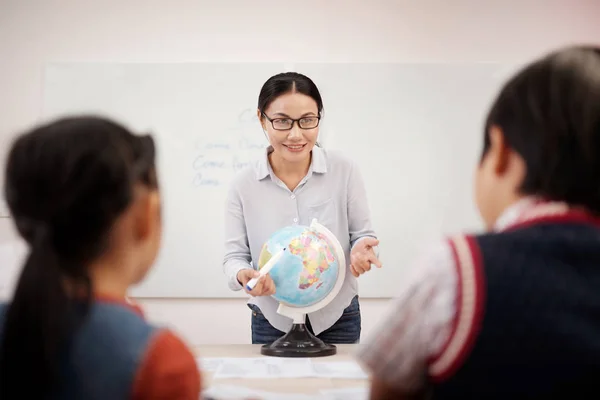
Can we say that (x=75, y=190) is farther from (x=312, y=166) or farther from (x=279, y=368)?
(x=312, y=166)

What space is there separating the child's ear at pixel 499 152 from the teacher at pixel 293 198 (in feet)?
3.73

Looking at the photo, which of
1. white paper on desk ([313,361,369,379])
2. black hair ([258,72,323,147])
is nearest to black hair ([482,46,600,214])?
white paper on desk ([313,361,369,379])

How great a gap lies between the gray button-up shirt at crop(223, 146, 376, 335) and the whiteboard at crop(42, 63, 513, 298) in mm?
1498

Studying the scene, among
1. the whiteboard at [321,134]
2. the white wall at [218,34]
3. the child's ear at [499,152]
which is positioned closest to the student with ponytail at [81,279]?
the child's ear at [499,152]

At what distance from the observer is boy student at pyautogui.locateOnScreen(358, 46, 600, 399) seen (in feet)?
2.35

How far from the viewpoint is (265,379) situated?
4.55 feet

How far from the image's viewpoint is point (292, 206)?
6.85ft

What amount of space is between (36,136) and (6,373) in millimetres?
306

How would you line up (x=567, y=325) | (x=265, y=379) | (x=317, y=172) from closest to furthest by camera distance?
(x=567, y=325), (x=265, y=379), (x=317, y=172)

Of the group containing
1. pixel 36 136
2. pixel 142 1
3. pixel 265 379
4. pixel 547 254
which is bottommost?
pixel 265 379

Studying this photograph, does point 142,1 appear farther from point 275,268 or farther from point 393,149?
point 275,268

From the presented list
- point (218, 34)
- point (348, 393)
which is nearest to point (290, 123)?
point (348, 393)

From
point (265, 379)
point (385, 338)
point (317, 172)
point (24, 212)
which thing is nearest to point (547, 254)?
point (385, 338)

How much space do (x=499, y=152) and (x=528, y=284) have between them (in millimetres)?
213
